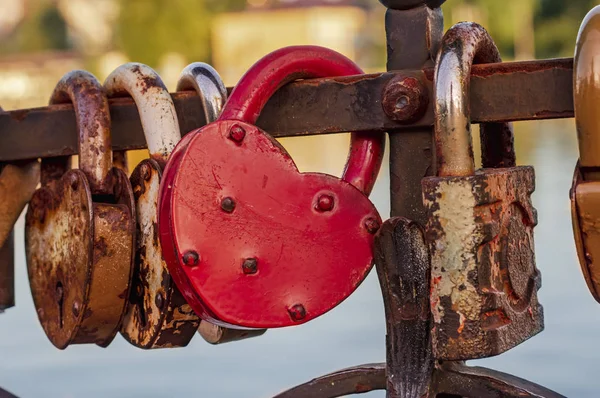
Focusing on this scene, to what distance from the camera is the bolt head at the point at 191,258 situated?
1.06m

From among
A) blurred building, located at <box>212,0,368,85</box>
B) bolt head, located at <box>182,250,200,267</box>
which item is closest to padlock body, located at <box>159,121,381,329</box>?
bolt head, located at <box>182,250,200,267</box>

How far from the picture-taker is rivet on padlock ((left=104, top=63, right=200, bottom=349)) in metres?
1.26

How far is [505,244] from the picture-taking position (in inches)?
41.3

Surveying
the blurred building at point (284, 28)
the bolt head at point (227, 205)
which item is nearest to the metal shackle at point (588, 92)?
the bolt head at point (227, 205)

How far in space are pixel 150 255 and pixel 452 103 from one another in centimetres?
40

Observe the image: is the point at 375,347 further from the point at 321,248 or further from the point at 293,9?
the point at 293,9

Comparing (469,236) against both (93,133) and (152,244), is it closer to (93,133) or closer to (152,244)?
(152,244)

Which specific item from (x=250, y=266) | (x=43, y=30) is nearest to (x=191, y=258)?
(x=250, y=266)

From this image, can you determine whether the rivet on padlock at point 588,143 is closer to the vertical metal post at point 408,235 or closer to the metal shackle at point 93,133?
the vertical metal post at point 408,235

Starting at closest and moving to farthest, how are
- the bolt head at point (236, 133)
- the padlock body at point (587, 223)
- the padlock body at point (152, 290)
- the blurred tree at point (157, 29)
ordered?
1. the padlock body at point (587, 223)
2. the bolt head at point (236, 133)
3. the padlock body at point (152, 290)
4. the blurred tree at point (157, 29)

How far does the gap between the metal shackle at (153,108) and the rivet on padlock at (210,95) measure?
4 cm

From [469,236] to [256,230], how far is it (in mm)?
→ 206

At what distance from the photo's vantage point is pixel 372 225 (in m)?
1.13

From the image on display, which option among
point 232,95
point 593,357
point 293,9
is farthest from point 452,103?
point 293,9
